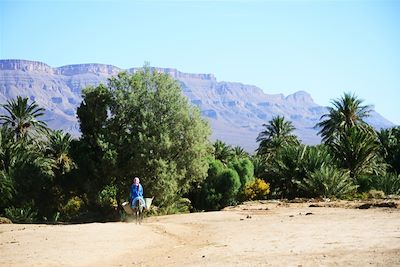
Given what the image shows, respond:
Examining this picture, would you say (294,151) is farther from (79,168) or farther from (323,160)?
(79,168)

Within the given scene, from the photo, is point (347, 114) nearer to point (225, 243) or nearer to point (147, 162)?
point (147, 162)

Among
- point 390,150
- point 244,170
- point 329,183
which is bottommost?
point 244,170

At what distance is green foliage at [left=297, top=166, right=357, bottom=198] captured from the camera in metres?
23.3

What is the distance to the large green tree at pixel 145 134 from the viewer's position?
23891mm

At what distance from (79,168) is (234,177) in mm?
13205

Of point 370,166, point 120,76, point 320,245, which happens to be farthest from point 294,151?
point 320,245

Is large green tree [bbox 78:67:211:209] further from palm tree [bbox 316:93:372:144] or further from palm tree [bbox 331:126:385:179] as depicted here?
palm tree [bbox 316:93:372:144]

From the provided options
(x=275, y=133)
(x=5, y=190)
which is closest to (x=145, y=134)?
(x=5, y=190)

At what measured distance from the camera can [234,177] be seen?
1359 inches

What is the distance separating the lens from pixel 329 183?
930 inches

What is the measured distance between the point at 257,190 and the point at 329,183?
8.70 metres

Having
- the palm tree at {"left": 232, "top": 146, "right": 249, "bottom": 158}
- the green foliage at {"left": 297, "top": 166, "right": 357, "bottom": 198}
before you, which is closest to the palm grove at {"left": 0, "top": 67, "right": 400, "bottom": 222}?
the green foliage at {"left": 297, "top": 166, "right": 357, "bottom": 198}

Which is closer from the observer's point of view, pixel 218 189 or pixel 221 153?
pixel 218 189

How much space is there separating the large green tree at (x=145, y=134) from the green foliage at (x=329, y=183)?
623 centimetres
